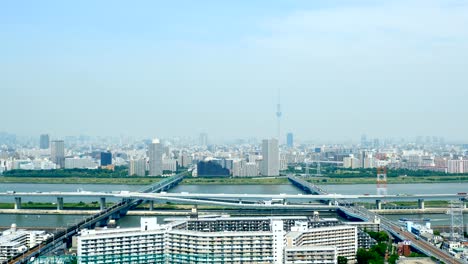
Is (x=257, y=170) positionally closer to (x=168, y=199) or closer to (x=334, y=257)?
(x=168, y=199)

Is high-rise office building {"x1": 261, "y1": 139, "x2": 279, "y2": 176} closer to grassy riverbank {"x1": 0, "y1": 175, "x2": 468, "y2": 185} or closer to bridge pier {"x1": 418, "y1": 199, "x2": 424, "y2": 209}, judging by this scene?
grassy riverbank {"x1": 0, "y1": 175, "x2": 468, "y2": 185}

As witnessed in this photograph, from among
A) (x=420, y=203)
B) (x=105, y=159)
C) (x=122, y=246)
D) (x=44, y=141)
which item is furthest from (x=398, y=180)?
(x=44, y=141)

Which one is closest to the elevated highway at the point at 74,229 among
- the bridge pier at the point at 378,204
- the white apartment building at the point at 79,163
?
the bridge pier at the point at 378,204

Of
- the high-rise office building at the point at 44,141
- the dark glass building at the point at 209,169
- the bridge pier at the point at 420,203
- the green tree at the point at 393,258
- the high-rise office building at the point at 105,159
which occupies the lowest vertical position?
the green tree at the point at 393,258

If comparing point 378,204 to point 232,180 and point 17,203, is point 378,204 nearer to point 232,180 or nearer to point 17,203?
point 17,203

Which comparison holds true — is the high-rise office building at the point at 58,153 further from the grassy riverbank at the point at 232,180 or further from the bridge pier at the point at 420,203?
the bridge pier at the point at 420,203

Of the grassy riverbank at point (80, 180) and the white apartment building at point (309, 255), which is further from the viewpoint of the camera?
the grassy riverbank at point (80, 180)

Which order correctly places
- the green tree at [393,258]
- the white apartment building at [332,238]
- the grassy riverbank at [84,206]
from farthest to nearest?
1. the grassy riverbank at [84,206]
2. the white apartment building at [332,238]
3. the green tree at [393,258]

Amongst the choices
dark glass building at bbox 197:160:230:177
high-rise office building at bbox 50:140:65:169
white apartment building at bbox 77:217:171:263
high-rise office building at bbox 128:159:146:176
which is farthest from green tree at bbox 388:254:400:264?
high-rise office building at bbox 50:140:65:169
